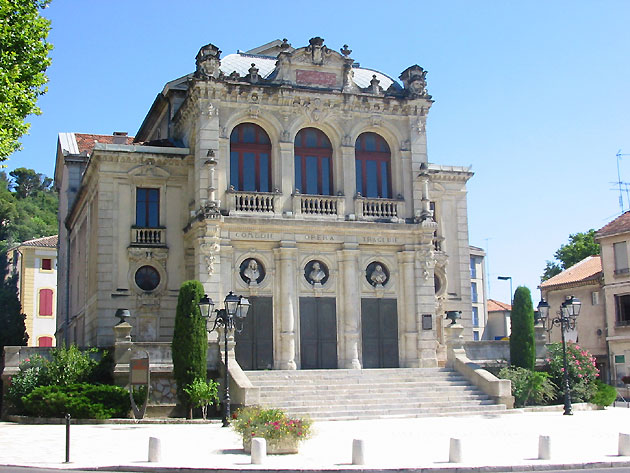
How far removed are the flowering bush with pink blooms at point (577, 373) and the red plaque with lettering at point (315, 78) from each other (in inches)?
566

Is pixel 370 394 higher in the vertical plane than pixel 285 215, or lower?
lower

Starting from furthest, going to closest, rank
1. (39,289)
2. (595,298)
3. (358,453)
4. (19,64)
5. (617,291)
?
(39,289), (595,298), (617,291), (19,64), (358,453)

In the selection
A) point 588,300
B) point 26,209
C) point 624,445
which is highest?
point 26,209

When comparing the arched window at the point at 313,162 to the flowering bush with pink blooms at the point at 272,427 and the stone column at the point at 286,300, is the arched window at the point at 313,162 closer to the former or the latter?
the stone column at the point at 286,300

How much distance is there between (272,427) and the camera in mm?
17750

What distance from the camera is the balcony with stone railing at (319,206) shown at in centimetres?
3372

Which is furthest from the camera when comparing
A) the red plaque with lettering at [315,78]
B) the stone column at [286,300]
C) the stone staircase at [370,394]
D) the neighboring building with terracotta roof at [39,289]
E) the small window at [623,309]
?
the neighboring building with terracotta roof at [39,289]

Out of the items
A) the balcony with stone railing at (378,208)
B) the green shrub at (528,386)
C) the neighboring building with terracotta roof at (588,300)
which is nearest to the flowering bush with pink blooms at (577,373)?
the green shrub at (528,386)

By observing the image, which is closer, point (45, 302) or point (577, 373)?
point (577, 373)

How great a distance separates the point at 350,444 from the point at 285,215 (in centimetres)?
1506

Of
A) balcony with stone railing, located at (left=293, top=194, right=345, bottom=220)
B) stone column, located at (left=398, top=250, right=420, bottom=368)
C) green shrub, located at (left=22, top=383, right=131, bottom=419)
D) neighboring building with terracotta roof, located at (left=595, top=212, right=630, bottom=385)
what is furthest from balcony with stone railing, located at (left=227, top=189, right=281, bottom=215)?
neighboring building with terracotta roof, located at (left=595, top=212, right=630, bottom=385)

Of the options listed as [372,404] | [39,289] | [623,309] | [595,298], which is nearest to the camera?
[372,404]

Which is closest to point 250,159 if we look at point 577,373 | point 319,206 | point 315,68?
point 319,206

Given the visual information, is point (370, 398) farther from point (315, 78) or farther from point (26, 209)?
point (26, 209)
